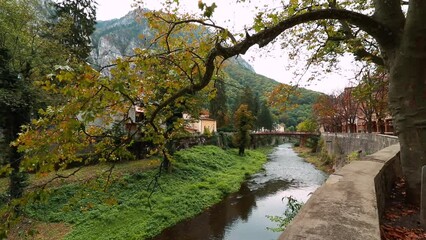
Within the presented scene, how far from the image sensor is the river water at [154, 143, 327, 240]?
43.3 ft

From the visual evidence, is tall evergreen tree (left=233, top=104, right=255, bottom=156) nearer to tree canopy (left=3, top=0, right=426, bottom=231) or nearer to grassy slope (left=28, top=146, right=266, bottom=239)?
grassy slope (left=28, top=146, right=266, bottom=239)

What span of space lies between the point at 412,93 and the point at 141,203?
562 inches

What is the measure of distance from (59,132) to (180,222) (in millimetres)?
13265

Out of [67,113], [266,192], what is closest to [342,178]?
[67,113]

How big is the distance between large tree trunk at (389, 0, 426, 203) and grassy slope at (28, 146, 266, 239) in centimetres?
698

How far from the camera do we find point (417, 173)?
13.3 feet

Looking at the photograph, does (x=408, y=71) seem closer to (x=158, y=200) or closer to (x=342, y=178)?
(x=342, y=178)

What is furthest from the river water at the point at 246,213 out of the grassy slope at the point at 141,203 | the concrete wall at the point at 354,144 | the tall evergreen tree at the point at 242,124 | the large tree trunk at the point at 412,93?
the tall evergreen tree at the point at 242,124

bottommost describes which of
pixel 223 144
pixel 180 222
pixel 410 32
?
pixel 180 222

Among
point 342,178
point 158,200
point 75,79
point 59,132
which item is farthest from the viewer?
point 158,200

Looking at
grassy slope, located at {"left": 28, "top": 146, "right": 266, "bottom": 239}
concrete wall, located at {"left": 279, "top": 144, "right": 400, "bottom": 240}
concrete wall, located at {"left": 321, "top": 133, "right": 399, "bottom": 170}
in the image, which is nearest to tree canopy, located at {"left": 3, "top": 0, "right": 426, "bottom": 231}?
concrete wall, located at {"left": 279, "top": 144, "right": 400, "bottom": 240}

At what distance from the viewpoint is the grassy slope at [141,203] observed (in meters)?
12.9

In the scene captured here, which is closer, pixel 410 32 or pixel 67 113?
pixel 67 113

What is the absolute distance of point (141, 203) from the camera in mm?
15453
